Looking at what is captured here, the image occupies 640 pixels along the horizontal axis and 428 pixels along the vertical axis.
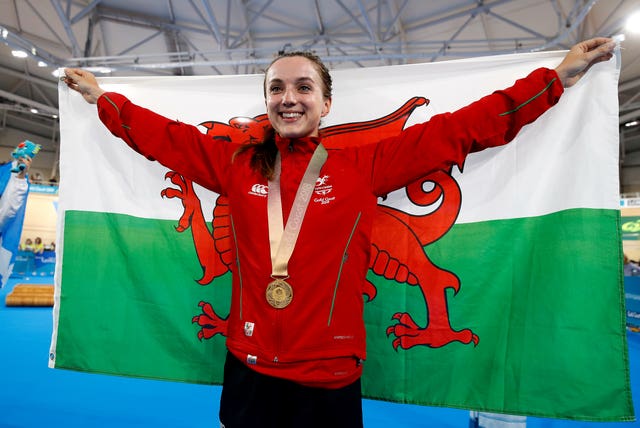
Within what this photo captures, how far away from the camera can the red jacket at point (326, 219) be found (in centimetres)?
127

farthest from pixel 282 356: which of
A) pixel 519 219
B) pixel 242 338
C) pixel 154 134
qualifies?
pixel 519 219

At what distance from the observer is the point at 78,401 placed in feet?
10.8

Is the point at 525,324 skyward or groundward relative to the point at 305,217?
groundward

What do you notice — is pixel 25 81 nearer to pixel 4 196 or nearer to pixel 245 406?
pixel 4 196

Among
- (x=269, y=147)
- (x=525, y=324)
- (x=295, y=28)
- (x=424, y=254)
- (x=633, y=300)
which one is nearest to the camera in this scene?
(x=269, y=147)

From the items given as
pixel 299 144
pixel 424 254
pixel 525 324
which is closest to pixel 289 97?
pixel 299 144

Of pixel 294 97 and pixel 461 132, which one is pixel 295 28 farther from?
pixel 461 132

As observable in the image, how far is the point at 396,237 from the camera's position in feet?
6.42

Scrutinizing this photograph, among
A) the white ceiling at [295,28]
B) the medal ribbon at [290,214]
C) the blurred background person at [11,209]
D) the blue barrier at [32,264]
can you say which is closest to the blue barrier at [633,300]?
the white ceiling at [295,28]

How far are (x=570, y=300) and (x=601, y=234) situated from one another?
1.10ft

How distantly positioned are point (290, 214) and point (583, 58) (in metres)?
1.43

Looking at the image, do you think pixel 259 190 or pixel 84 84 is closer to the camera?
pixel 259 190

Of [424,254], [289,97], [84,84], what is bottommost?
[424,254]

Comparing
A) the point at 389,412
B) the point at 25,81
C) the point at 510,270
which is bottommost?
the point at 389,412
